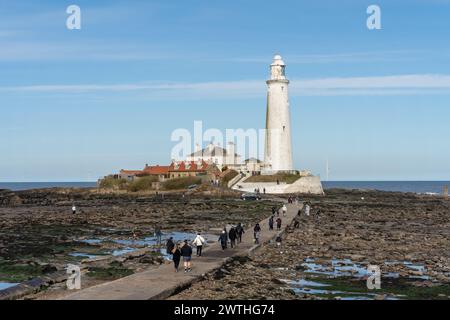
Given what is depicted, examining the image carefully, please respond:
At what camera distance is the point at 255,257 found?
28969mm

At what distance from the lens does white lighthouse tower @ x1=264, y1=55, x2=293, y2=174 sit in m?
89.1

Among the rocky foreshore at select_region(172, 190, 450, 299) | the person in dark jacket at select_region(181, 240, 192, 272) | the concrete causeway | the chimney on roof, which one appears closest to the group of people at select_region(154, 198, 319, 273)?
the person in dark jacket at select_region(181, 240, 192, 272)

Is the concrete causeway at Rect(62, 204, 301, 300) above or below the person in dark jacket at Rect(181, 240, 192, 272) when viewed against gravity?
below

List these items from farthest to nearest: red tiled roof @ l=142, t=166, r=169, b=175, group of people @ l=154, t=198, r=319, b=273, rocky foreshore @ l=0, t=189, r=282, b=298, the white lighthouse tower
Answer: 1. red tiled roof @ l=142, t=166, r=169, b=175
2. the white lighthouse tower
3. rocky foreshore @ l=0, t=189, r=282, b=298
4. group of people @ l=154, t=198, r=319, b=273

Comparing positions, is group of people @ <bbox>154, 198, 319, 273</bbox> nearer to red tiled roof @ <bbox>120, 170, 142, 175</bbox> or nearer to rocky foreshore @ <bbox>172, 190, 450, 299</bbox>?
rocky foreshore @ <bbox>172, 190, 450, 299</bbox>

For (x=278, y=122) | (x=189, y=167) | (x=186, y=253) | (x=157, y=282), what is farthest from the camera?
(x=189, y=167)

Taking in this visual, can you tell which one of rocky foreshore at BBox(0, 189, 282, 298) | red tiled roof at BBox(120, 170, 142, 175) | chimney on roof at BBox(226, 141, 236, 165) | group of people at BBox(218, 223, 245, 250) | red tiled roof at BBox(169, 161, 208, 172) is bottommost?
rocky foreshore at BBox(0, 189, 282, 298)

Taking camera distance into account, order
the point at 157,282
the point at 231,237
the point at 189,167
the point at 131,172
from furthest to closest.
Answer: the point at 131,172, the point at 189,167, the point at 231,237, the point at 157,282

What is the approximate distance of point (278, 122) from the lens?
89000 millimetres

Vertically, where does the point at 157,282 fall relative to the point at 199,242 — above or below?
below

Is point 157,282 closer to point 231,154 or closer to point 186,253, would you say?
point 186,253

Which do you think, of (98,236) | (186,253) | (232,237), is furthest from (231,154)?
(186,253)

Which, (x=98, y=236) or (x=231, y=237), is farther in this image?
(x=98, y=236)
